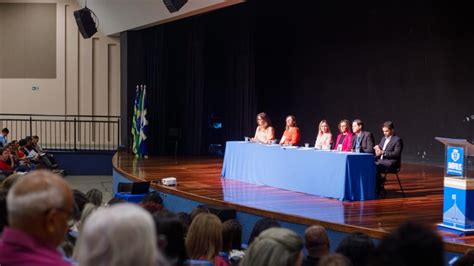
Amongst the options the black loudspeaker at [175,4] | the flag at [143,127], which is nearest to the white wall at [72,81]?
the flag at [143,127]

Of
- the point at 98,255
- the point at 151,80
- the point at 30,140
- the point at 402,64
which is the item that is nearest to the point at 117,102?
the point at 151,80

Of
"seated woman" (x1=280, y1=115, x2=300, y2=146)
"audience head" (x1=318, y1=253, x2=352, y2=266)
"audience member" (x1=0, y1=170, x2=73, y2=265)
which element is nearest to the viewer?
"audience member" (x1=0, y1=170, x2=73, y2=265)

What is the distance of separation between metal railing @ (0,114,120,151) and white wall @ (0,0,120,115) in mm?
190

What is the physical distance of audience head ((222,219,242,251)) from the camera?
3989 mm

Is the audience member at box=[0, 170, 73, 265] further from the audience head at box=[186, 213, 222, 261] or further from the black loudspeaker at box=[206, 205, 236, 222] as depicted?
the black loudspeaker at box=[206, 205, 236, 222]

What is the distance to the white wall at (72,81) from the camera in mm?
17000

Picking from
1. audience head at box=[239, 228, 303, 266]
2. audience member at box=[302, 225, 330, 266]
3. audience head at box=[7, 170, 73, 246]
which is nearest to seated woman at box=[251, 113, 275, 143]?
audience member at box=[302, 225, 330, 266]

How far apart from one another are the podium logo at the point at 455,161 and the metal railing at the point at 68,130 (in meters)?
11.7

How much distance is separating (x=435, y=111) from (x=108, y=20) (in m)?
7.38

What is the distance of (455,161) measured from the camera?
6.12 m

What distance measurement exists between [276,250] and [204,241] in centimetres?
94

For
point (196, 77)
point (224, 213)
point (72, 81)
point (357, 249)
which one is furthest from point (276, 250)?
point (72, 81)

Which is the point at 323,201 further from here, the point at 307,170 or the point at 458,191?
the point at 458,191

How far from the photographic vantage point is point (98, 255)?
1.54 m
